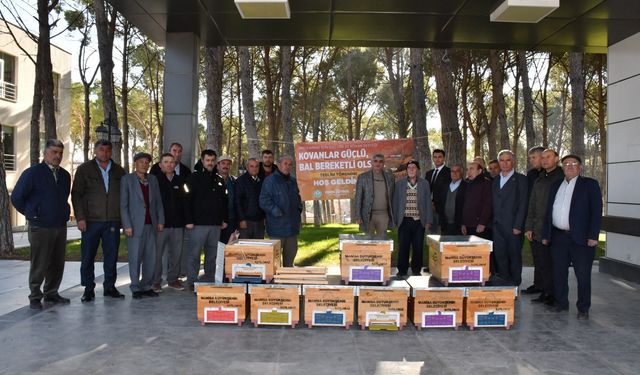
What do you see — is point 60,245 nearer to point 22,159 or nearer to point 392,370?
point 392,370

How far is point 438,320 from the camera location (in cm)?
533

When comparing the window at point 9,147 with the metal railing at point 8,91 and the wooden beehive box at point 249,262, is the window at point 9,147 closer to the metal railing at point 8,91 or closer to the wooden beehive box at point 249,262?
the metal railing at point 8,91

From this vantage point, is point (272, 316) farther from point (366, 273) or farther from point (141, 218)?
point (141, 218)

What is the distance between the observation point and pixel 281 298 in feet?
17.6

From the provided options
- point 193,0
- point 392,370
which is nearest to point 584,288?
point 392,370

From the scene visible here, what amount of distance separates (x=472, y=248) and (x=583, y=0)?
13.0 feet

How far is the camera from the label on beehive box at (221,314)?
5445 millimetres

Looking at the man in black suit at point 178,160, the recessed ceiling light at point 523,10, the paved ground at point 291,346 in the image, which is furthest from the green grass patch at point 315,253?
the recessed ceiling light at point 523,10

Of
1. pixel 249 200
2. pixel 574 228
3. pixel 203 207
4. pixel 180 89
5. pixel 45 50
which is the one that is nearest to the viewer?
pixel 574 228

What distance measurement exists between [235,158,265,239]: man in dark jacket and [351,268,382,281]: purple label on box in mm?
2498

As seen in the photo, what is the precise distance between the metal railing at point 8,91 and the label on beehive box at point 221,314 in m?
24.1

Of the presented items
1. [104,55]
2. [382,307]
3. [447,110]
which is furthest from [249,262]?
[104,55]

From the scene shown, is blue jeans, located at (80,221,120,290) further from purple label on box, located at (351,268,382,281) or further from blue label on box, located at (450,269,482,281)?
blue label on box, located at (450,269,482,281)

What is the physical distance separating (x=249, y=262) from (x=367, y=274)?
4.32ft
